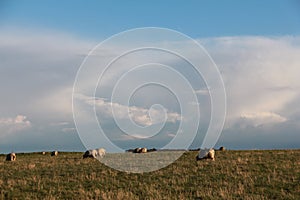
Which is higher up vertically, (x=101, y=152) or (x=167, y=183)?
(x=101, y=152)

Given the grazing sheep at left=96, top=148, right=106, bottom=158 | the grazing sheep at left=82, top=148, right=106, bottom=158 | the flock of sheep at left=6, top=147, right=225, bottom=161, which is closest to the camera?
the flock of sheep at left=6, top=147, right=225, bottom=161

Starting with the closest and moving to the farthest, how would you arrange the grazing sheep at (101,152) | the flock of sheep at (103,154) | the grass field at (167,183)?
1. the grass field at (167,183)
2. the flock of sheep at (103,154)
3. the grazing sheep at (101,152)

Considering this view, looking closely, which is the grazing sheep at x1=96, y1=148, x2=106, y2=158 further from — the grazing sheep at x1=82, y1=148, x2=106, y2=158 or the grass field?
the grass field

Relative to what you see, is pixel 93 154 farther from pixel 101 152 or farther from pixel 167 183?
pixel 167 183

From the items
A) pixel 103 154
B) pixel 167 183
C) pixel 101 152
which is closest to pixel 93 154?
pixel 101 152

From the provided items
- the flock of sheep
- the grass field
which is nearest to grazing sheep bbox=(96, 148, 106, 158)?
the flock of sheep

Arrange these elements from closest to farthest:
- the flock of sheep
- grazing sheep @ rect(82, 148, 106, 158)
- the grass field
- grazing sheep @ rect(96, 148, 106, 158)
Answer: the grass field, the flock of sheep, grazing sheep @ rect(82, 148, 106, 158), grazing sheep @ rect(96, 148, 106, 158)

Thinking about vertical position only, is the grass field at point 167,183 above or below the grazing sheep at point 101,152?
below

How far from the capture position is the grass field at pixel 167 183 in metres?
19.2

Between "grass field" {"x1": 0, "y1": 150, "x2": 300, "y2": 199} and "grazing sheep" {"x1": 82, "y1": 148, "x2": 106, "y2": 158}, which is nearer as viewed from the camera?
"grass field" {"x1": 0, "y1": 150, "x2": 300, "y2": 199}

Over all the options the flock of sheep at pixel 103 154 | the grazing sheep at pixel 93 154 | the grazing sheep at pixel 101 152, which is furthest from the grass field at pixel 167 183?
the grazing sheep at pixel 101 152

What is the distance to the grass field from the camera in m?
19.2

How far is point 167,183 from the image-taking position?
2167cm

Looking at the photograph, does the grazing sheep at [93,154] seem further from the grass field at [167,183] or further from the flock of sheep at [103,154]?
the grass field at [167,183]
